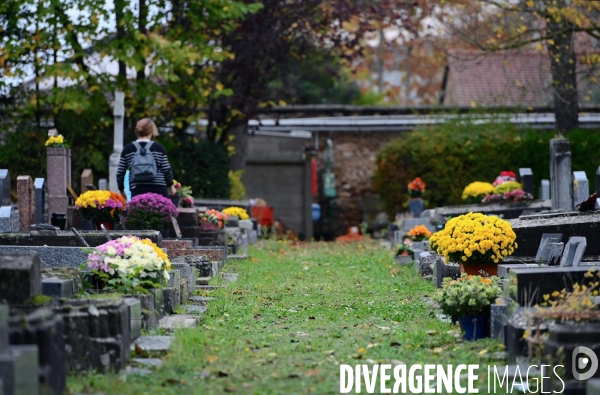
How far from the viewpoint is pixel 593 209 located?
39.2 ft

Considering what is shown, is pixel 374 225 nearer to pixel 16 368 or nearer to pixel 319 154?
pixel 319 154

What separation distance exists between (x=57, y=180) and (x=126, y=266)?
7.73m

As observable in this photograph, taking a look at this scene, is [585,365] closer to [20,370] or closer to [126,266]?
[20,370]

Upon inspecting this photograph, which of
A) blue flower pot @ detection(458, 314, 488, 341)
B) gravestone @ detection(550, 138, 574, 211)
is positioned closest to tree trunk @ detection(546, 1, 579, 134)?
gravestone @ detection(550, 138, 574, 211)

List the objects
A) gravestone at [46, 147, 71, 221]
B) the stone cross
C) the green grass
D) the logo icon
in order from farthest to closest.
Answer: the stone cross → gravestone at [46, 147, 71, 221] → the green grass → the logo icon

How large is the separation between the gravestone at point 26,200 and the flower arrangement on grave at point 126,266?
249 inches

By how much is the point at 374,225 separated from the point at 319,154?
9.23 feet

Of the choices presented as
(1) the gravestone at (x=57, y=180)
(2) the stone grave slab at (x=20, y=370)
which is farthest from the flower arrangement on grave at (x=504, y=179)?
(2) the stone grave slab at (x=20, y=370)

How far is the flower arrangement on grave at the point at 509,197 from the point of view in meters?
18.4

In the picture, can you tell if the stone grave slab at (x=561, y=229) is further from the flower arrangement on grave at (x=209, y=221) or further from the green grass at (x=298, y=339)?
the flower arrangement on grave at (x=209, y=221)

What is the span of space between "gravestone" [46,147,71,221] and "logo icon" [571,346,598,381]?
10632 mm

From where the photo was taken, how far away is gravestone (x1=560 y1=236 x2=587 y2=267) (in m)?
8.92

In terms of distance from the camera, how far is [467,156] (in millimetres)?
24250

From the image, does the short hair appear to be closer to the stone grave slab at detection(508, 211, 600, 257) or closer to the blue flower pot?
the stone grave slab at detection(508, 211, 600, 257)
